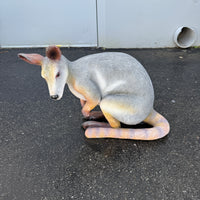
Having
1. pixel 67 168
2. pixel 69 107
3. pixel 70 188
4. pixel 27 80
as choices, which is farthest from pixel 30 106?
pixel 70 188

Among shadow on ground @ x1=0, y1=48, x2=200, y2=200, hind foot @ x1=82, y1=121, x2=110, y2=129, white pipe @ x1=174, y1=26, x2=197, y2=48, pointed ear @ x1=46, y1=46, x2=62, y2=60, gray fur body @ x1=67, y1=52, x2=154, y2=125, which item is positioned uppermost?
pointed ear @ x1=46, y1=46, x2=62, y2=60

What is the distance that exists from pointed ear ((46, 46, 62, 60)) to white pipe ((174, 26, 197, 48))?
111 inches

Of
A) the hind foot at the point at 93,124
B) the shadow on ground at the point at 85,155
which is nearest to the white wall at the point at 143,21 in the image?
the shadow on ground at the point at 85,155

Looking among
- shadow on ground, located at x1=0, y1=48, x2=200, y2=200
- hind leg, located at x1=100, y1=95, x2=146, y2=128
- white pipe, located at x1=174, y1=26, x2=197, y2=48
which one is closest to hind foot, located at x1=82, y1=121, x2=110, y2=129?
shadow on ground, located at x1=0, y1=48, x2=200, y2=200

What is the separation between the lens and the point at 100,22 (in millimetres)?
3605

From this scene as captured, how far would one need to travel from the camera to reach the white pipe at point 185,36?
3592mm

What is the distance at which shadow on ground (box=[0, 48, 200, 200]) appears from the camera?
1383 mm

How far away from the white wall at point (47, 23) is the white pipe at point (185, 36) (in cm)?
139

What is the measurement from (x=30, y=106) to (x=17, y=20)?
7.32ft

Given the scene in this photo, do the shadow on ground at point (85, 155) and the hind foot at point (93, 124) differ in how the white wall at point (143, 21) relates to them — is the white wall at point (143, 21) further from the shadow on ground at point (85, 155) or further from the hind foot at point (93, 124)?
the hind foot at point (93, 124)

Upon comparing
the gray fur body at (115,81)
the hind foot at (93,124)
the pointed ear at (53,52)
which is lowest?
the hind foot at (93,124)

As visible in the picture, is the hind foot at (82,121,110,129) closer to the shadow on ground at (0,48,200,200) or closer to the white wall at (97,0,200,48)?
the shadow on ground at (0,48,200,200)

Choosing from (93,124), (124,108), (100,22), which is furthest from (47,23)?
(124,108)

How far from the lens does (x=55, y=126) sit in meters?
1.95
